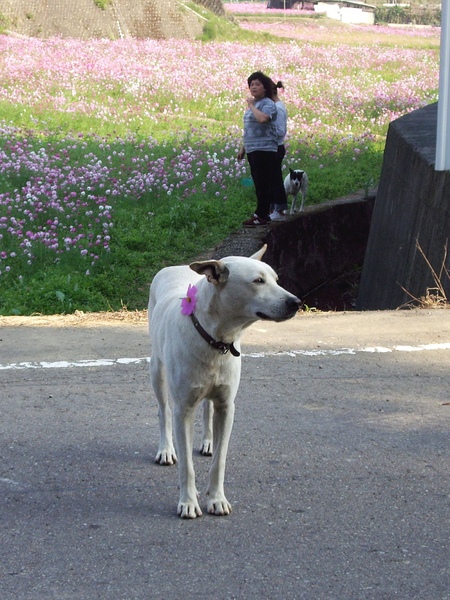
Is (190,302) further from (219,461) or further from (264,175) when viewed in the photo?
(264,175)

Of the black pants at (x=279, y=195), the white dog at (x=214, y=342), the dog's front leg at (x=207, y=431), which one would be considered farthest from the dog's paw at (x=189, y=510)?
the black pants at (x=279, y=195)

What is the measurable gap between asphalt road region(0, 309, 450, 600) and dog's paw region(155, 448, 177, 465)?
0.05 m

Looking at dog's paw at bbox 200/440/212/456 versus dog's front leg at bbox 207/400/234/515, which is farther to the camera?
dog's paw at bbox 200/440/212/456

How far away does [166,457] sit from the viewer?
5.46 meters

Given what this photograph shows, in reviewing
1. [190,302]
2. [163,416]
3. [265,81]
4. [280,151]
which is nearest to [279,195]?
[280,151]

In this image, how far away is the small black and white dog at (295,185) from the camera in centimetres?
1523

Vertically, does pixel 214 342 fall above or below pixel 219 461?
above

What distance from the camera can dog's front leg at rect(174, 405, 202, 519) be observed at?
4.71 m

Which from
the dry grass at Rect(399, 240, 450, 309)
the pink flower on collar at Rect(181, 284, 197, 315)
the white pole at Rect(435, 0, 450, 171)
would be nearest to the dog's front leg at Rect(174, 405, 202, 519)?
the pink flower on collar at Rect(181, 284, 197, 315)

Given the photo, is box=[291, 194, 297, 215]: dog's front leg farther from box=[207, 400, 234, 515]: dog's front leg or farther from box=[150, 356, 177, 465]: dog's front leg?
box=[207, 400, 234, 515]: dog's front leg

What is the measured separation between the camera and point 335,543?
446 cm

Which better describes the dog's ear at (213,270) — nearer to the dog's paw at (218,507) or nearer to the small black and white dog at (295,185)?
the dog's paw at (218,507)

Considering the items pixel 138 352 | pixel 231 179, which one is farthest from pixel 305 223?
pixel 138 352

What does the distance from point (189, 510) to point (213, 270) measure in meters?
1.21
